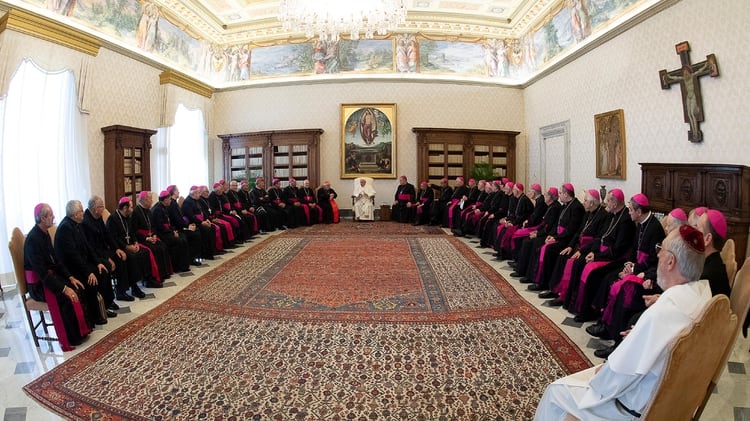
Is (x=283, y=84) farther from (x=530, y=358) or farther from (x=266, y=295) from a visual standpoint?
(x=530, y=358)

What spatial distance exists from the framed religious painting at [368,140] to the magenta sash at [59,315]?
10.4 meters

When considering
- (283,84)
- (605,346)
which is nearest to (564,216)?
(605,346)

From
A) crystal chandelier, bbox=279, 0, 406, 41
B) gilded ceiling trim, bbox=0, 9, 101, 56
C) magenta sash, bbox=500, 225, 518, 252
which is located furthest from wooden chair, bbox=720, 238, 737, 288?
gilded ceiling trim, bbox=0, 9, 101, 56

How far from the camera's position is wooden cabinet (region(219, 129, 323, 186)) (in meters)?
14.0

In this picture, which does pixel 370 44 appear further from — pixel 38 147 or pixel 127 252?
pixel 127 252

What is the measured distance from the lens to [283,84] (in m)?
14.1

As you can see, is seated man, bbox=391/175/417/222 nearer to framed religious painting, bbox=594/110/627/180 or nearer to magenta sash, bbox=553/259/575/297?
framed religious painting, bbox=594/110/627/180

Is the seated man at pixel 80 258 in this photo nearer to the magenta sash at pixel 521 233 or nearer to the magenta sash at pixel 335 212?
the magenta sash at pixel 521 233

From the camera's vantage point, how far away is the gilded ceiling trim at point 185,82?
1125 cm

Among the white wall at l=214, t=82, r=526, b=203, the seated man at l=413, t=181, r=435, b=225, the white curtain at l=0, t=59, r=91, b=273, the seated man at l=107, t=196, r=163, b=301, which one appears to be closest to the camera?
the seated man at l=107, t=196, r=163, b=301

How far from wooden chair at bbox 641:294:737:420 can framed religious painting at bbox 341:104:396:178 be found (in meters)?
12.5

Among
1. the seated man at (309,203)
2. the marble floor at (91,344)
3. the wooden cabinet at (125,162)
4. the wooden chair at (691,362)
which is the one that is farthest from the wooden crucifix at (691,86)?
the wooden cabinet at (125,162)

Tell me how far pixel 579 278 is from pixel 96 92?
10021 millimetres

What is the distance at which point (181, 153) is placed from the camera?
12438 mm
